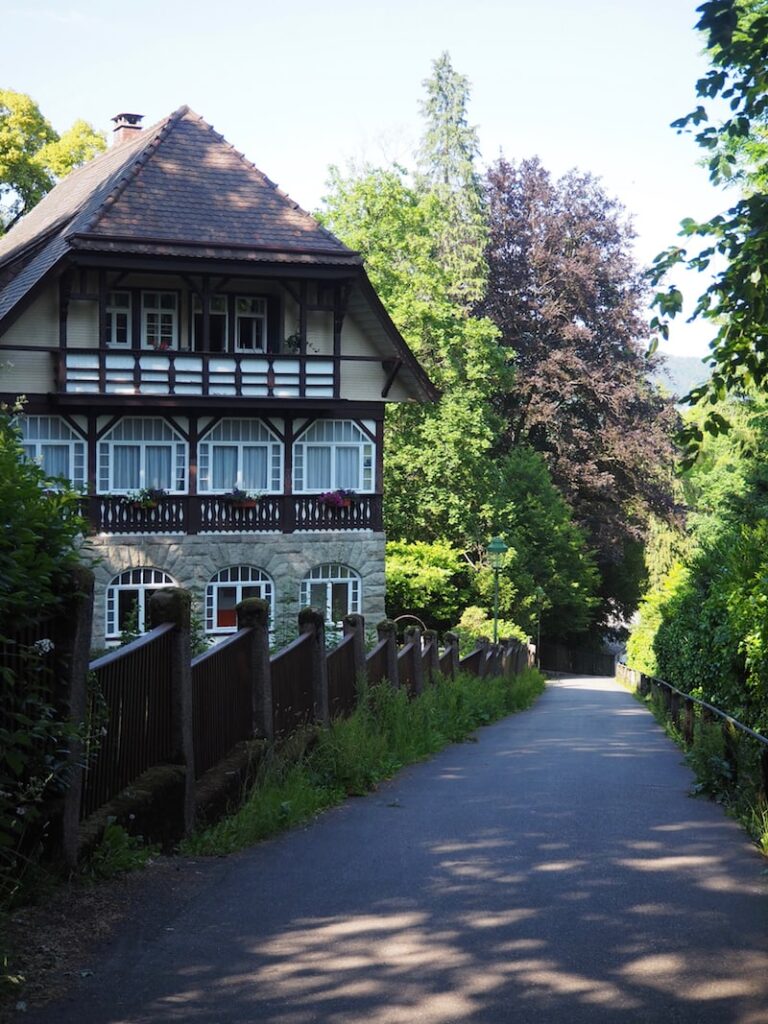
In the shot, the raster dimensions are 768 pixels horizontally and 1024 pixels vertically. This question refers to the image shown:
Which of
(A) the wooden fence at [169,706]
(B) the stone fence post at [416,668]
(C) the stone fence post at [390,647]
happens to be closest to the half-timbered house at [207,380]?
(B) the stone fence post at [416,668]

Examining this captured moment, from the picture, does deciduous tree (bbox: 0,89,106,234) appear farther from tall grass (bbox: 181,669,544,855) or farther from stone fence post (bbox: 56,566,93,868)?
stone fence post (bbox: 56,566,93,868)

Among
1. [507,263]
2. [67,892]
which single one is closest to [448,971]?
[67,892]

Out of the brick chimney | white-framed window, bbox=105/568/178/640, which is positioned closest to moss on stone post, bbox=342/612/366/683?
white-framed window, bbox=105/568/178/640

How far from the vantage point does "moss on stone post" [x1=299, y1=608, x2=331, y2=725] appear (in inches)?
519

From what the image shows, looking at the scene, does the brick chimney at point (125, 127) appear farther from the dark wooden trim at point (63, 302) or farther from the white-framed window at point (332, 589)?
the white-framed window at point (332, 589)

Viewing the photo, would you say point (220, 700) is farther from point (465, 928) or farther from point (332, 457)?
point (332, 457)

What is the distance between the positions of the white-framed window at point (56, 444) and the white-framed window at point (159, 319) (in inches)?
109

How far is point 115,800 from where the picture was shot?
8.33 meters

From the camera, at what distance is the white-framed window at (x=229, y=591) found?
34969 millimetres

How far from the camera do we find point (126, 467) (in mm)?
34406

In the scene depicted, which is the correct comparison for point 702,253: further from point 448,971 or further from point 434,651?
point 434,651

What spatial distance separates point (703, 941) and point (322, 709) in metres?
7.04

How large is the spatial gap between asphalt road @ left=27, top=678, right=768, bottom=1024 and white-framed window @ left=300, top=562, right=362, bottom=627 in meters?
24.8

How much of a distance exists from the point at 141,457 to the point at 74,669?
27515 millimetres
